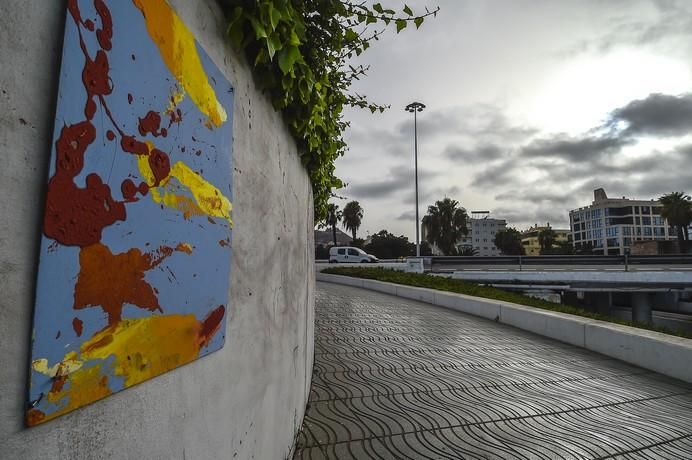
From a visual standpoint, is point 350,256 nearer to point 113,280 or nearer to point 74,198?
point 113,280

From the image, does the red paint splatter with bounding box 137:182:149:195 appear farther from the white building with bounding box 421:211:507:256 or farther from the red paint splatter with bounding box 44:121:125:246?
the white building with bounding box 421:211:507:256

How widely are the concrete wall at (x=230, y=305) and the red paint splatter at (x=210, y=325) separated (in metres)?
0.09

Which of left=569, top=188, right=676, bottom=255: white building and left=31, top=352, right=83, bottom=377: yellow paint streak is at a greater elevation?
left=569, top=188, right=676, bottom=255: white building

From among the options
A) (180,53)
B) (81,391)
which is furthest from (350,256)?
(81,391)

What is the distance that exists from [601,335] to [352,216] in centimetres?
6282

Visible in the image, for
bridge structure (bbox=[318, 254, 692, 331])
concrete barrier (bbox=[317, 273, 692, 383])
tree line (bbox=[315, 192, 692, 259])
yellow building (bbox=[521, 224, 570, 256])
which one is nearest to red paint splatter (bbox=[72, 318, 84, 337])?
concrete barrier (bbox=[317, 273, 692, 383])

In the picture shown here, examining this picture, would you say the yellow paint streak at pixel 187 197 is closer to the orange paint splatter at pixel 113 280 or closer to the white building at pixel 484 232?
the orange paint splatter at pixel 113 280

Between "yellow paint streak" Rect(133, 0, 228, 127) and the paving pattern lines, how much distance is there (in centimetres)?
274

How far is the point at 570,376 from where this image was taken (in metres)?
5.36

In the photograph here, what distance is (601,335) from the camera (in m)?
6.65

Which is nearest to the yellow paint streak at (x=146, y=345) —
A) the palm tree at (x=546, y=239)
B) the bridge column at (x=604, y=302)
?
the bridge column at (x=604, y=302)

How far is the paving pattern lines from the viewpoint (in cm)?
332

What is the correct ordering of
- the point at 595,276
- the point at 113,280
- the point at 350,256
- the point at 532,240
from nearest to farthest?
the point at 113,280 < the point at 595,276 < the point at 350,256 < the point at 532,240

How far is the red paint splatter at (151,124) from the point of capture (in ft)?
3.92
